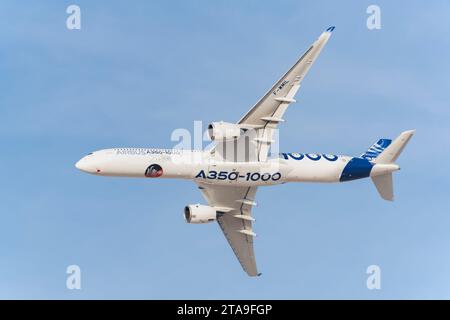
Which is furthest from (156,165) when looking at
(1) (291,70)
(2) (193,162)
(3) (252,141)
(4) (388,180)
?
(4) (388,180)

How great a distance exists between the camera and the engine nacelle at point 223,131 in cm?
9125

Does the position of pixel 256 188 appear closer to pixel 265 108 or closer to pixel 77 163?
pixel 265 108

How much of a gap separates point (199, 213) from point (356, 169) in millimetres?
16796

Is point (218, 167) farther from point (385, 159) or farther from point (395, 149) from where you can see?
point (395, 149)

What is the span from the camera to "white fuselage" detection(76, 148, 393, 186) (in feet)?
300

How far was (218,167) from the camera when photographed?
93438 mm

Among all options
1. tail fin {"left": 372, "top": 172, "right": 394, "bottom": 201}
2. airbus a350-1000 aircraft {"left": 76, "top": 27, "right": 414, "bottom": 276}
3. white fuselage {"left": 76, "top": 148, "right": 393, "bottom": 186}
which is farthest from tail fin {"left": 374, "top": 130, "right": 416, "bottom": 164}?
tail fin {"left": 372, "top": 172, "right": 394, "bottom": 201}

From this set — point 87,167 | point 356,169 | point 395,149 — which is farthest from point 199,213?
point 395,149

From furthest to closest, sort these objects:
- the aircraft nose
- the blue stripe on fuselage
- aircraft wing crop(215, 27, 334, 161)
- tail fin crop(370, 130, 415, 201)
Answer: the blue stripe on fuselage → tail fin crop(370, 130, 415, 201) → the aircraft nose → aircraft wing crop(215, 27, 334, 161)

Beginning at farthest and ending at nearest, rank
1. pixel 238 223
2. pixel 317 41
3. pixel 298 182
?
pixel 238 223
pixel 298 182
pixel 317 41

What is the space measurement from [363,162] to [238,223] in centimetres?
1629

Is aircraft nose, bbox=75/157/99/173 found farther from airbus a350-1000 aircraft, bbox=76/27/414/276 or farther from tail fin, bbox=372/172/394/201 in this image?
tail fin, bbox=372/172/394/201

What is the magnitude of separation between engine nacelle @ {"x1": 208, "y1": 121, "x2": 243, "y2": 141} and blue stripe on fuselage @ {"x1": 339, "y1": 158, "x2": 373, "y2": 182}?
12695 millimetres

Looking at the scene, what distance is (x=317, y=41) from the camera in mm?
89938
